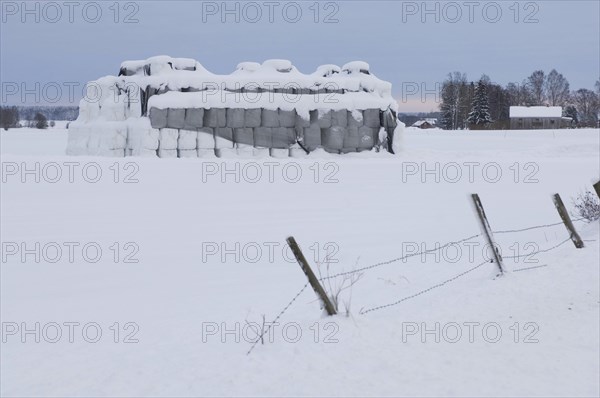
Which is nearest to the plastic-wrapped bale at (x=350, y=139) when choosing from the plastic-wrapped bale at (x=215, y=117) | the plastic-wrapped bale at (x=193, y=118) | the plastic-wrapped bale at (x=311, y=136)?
the plastic-wrapped bale at (x=311, y=136)

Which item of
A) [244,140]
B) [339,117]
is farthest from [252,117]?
[339,117]

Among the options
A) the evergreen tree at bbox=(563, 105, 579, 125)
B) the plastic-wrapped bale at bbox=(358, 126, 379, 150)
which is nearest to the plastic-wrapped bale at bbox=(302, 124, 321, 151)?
the plastic-wrapped bale at bbox=(358, 126, 379, 150)

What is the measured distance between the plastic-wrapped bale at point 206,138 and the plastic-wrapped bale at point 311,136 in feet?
11.3

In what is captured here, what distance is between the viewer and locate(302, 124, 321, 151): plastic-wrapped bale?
76.3 feet

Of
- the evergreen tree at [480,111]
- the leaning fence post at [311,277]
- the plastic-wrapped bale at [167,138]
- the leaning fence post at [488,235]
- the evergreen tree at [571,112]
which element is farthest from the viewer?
the evergreen tree at [571,112]

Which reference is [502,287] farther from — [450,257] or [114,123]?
[114,123]

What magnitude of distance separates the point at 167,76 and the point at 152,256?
1513cm

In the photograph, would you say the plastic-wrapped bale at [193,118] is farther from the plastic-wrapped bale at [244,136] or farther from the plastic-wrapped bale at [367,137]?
the plastic-wrapped bale at [367,137]

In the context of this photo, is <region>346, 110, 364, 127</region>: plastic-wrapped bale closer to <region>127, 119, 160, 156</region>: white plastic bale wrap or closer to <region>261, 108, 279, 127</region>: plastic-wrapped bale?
<region>261, 108, 279, 127</region>: plastic-wrapped bale

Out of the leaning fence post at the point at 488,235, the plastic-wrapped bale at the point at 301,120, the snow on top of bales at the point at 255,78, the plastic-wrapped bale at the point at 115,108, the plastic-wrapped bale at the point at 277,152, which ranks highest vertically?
the snow on top of bales at the point at 255,78

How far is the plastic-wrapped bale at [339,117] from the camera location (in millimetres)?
23375

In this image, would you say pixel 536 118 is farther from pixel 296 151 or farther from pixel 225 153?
pixel 225 153

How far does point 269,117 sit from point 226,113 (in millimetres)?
1608

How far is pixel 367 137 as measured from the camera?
24031mm
